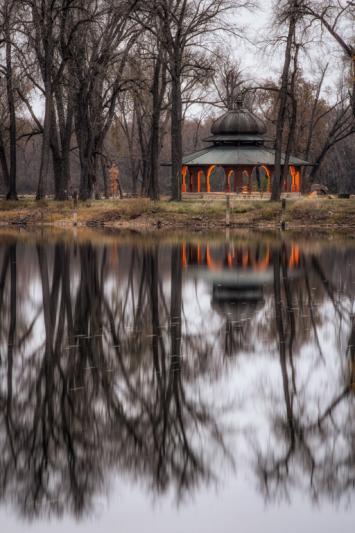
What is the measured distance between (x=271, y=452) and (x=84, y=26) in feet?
147

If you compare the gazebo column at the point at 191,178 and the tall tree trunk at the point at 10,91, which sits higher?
the tall tree trunk at the point at 10,91

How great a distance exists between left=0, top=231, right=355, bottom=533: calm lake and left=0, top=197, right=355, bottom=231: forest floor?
2733 centimetres

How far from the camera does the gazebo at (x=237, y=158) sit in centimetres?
6419

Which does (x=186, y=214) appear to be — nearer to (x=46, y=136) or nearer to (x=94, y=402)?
(x=46, y=136)

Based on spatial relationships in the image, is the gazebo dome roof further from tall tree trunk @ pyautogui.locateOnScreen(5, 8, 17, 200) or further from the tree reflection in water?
the tree reflection in water

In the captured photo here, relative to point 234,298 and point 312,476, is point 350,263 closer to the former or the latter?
point 234,298

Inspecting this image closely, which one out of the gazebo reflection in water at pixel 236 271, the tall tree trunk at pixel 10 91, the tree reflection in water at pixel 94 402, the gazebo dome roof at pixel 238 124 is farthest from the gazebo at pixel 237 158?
the tree reflection in water at pixel 94 402

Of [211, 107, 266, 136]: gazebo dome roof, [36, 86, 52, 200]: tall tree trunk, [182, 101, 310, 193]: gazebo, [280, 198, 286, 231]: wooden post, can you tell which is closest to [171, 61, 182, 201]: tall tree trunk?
[36, 86, 52, 200]: tall tree trunk

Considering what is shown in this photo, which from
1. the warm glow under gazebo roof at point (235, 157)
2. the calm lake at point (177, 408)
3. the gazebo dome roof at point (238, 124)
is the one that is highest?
the gazebo dome roof at point (238, 124)

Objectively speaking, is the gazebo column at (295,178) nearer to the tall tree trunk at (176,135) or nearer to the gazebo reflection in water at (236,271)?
the tall tree trunk at (176,135)

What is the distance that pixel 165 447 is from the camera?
10.1 metres

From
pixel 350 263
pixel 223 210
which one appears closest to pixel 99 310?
pixel 350 263

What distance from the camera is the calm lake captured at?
28.1ft

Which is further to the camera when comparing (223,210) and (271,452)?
(223,210)
